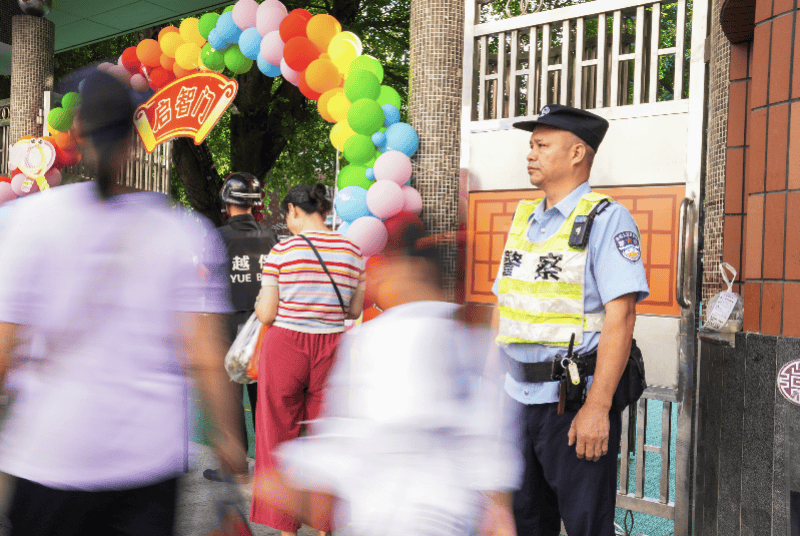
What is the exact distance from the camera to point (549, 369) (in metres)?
2.26

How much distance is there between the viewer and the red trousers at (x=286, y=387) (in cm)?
332

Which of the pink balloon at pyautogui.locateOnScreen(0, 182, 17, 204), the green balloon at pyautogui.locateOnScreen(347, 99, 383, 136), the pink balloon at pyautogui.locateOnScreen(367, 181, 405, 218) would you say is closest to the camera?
the pink balloon at pyautogui.locateOnScreen(367, 181, 405, 218)

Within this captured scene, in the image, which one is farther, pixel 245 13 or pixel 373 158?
pixel 245 13

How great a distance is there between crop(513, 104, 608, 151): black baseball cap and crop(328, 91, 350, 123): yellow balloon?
9.72 ft

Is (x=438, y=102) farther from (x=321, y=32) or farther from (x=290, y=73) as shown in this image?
(x=290, y=73)

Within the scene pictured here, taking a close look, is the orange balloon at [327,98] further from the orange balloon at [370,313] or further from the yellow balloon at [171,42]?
the yellow balloon at [171,42]

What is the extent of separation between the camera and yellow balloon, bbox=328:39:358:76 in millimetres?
5281

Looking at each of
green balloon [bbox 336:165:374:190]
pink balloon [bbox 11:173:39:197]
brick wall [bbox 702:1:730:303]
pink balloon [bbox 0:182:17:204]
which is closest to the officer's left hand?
brick wall [bbox 702:1:730:303]

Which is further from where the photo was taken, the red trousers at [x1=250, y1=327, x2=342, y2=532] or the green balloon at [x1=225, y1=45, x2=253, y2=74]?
the green balloon at [x1=225, y1=45, x2=253, y2=74]

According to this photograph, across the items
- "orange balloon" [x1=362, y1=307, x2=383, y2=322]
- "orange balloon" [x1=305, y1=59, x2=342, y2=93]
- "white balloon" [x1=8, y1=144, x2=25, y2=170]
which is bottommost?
"orange balloon" [x1=362, y1=307, x2=383, y2=322]

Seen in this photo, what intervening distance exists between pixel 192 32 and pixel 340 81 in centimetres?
218

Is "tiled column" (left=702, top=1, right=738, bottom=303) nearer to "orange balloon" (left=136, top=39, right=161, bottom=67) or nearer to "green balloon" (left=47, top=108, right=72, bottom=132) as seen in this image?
"orange balloon" (left=136, top=39, right=161, bottom=67)

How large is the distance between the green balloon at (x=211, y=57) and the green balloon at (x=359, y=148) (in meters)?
2.22

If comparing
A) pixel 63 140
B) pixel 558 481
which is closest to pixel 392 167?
pixel 558 481
